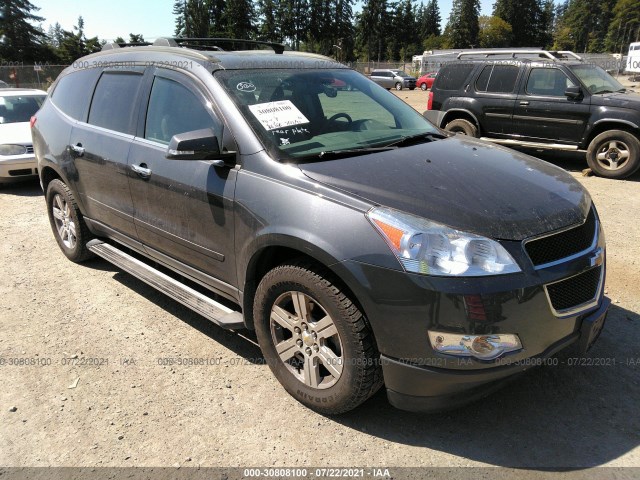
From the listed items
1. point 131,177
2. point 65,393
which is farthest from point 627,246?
point 65,393

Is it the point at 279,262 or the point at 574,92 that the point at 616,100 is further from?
the point at 279,262

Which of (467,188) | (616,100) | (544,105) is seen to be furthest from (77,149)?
(616,100)

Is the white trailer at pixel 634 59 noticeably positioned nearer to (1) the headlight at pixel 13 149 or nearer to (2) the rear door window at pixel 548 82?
(2) the rear door window at pixel 548 82

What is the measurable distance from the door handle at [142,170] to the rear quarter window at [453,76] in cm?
822

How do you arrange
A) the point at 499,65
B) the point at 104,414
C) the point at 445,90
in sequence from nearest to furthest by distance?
the point at 104,414 → the point at 499,65 → the point at 445,90

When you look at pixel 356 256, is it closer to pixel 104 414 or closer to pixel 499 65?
pixel 104 414

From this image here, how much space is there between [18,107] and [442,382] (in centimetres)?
997

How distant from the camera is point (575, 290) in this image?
2.56m

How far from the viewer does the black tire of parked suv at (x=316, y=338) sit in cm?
254

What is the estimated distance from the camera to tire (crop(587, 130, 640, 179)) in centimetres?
829

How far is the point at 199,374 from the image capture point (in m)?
3.31

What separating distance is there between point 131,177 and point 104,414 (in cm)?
169

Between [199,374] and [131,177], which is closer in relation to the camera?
[199,374]

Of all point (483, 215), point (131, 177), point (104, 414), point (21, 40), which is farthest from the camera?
point (21, 40)
